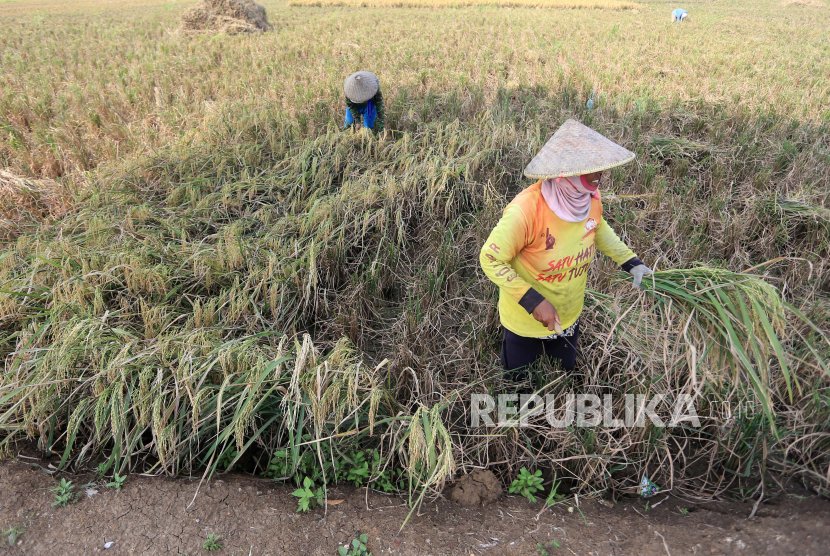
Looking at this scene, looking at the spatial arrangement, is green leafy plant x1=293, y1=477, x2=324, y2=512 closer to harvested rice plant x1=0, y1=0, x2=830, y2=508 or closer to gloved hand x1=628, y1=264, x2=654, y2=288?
harvested rice plant x1=0, y1=0, x2=830, y2=508

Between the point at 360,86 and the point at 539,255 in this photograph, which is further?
the point at 360,86

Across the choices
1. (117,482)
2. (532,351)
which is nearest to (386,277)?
(532,351)

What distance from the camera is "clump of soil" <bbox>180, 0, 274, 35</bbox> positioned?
1020 cm

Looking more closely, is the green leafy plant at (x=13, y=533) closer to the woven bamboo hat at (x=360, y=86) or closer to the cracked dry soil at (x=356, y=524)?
the cracked dry soil at (x=356, y=524)

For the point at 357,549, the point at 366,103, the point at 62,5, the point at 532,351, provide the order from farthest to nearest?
the point at 62,5 → the point at 366,103 → the point at 532,351 → the point at 357,549

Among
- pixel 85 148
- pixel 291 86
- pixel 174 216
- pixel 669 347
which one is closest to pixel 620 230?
pixel 669 347

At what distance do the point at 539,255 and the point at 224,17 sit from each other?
1123 cm

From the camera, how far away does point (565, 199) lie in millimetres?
1789

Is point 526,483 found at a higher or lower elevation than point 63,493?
lower

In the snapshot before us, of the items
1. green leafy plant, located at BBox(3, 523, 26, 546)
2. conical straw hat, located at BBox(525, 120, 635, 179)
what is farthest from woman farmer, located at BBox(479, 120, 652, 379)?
green leafy plant, located at BBox(3, 523, 26, 546)

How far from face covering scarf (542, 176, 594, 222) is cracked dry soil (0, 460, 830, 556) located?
1.15 metres

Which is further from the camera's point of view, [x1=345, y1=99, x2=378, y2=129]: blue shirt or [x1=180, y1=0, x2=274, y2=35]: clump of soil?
[x1=180, y1=0, x2=274, y2=35]: clump of soil

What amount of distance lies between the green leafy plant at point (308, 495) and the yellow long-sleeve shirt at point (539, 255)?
3.42 feet

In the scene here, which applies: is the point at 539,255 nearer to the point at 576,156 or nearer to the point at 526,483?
the point at 576,156
